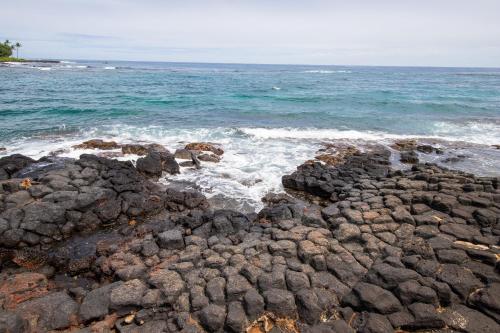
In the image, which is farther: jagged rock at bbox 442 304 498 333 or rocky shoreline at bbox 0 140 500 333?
rocky shoreline at bbox 0 140 500 333

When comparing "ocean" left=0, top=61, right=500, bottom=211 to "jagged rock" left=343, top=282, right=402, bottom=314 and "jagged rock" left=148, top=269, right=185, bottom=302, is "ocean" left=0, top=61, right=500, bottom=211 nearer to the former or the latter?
"jagged rock" left=148, top=269, right=185, bottom=302

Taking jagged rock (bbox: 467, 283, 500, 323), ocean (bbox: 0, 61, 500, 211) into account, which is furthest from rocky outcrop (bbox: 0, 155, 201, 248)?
jagged rock (bbox: 467, 283, 500, 323)

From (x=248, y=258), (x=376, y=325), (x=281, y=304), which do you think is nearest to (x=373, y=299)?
(x=376, y=325)

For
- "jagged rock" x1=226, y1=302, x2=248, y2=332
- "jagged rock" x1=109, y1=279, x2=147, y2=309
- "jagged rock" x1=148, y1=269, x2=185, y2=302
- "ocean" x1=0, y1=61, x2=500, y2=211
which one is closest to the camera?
"jagged rock" x1=226, y1=302, x2=248, y2=332

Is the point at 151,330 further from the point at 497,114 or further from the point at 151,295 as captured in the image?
the point at 497,114

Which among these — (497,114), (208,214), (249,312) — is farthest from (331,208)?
(497,114)

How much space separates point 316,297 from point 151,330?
2697 millimetres

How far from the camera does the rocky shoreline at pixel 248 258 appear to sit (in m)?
5.18

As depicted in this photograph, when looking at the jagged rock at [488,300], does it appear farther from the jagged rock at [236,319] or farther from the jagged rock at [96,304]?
the jagged rock at [96,304]

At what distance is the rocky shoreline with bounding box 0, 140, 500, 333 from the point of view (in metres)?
5.18

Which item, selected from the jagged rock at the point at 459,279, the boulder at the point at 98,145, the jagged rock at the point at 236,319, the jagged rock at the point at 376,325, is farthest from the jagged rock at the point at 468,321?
the boulder at the point at 98,145

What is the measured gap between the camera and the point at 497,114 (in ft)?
92.0

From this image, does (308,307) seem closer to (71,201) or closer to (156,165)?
(71,201)

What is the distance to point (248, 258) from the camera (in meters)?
6.53
